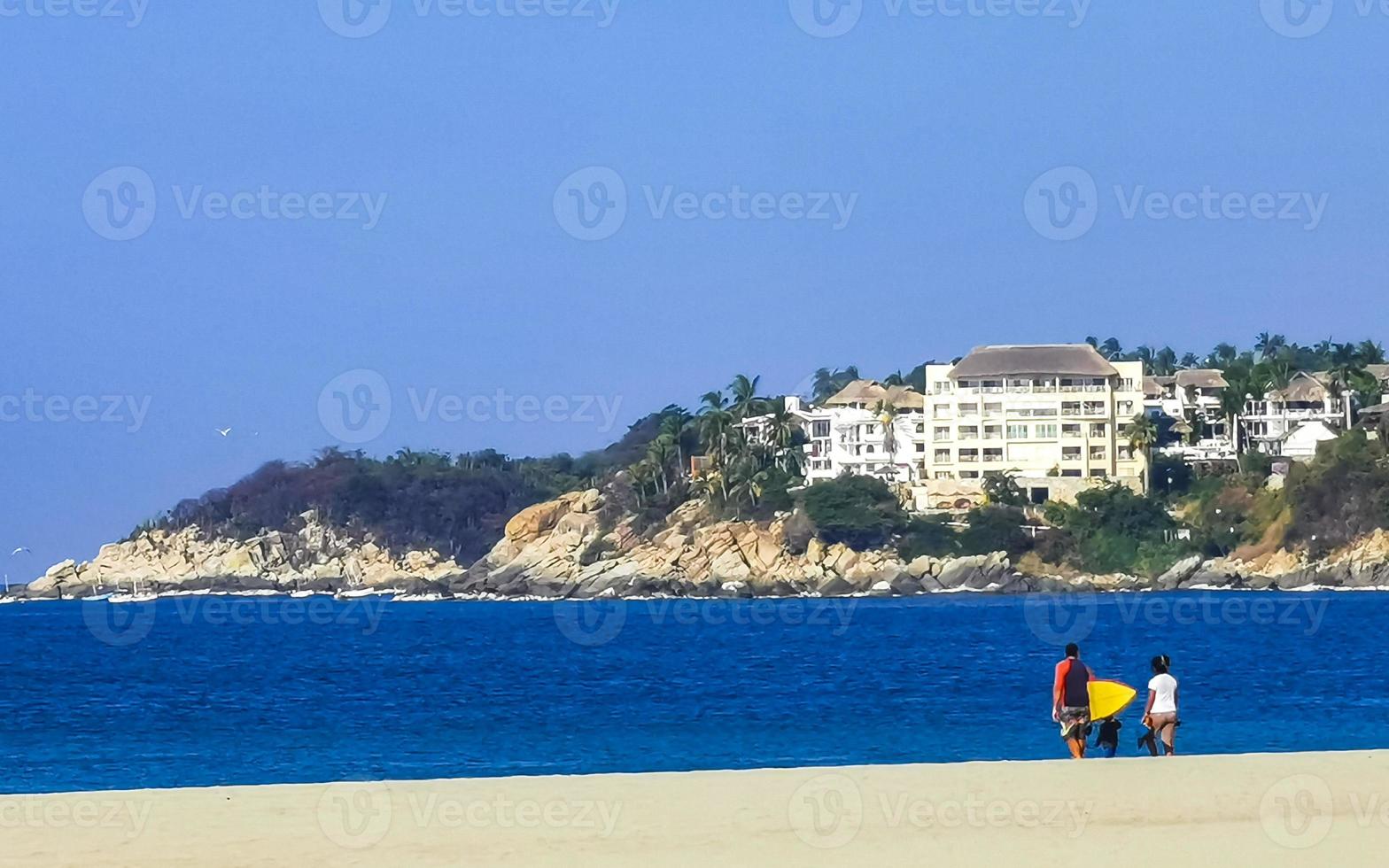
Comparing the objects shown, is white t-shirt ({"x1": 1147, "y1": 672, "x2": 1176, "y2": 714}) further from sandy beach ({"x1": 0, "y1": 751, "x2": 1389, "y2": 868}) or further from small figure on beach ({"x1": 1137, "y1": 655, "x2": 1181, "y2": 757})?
sandy beach ({"x1": 0, "y1": 751, "x2": 1389, "y2": 868})

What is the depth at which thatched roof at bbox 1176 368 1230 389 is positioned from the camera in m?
137

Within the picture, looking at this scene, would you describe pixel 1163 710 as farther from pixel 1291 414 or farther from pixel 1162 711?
pixel 1291 414

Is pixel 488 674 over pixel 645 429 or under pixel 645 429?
under

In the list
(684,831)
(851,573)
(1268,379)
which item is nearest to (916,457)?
(851,573)

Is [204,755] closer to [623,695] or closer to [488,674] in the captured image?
[623,695]

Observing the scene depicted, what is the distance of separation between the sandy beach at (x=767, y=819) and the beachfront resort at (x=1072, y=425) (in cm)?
10755

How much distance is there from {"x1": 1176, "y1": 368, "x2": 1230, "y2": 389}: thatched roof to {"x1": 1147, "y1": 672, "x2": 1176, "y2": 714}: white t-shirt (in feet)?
388

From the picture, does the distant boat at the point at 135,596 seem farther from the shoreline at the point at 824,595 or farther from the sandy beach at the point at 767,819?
the sandy beach at the point at 767,819

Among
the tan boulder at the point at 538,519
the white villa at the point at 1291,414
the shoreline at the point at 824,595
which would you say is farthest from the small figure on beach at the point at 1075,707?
the tan boulder at the point at 538,519

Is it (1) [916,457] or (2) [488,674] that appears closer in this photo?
(2) [488,674]

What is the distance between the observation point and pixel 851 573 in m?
128

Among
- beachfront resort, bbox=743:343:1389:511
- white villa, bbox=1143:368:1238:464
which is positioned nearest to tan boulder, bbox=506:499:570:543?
Answer: beachfront resort, bbox=743:343:1389:511

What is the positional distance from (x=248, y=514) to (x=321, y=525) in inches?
444

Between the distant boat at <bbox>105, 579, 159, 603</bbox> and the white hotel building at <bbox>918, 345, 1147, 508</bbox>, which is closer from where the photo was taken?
the white hotel building at <bbox>918, 345, 1147, 508</bbox>
